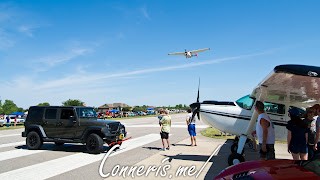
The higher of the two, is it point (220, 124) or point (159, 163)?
point (220, 124)

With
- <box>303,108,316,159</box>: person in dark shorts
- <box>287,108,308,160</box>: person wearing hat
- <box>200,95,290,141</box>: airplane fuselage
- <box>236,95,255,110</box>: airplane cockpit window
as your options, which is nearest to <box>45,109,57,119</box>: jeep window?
<box>200,95,290,141</box>: airplane fuselage

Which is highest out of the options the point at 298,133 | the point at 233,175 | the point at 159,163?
the point at 298,133

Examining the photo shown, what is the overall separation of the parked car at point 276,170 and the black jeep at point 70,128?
5708mm

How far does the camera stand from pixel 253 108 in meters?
7.17

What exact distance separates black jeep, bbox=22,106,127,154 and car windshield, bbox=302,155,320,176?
643cm

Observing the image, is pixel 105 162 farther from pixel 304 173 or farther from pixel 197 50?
pixel 197 50

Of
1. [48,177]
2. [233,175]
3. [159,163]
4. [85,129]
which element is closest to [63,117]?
[85,129]

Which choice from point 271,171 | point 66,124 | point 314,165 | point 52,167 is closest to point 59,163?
point 52,167

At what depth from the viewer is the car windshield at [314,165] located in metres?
2.79

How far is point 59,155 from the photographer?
801cm

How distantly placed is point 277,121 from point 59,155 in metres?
7.43

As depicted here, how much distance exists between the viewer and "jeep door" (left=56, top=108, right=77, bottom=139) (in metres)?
8.62

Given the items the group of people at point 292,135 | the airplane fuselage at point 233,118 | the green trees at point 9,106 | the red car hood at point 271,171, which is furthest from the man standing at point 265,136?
the green trees at point 9,106

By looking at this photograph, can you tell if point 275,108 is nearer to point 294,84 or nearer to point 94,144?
point 294,84
